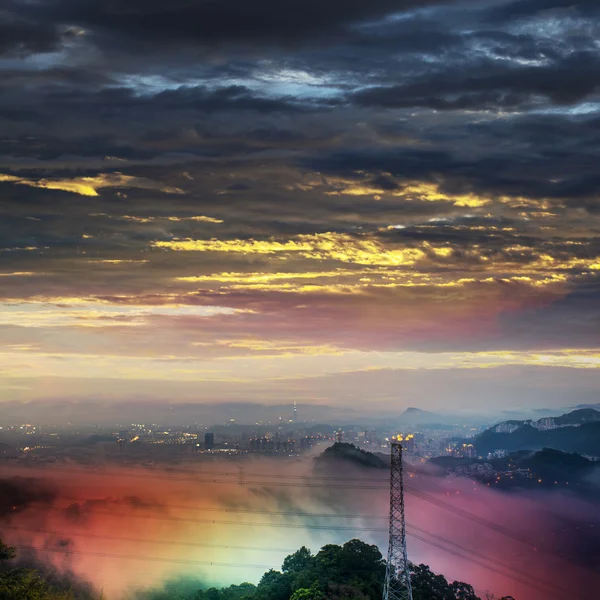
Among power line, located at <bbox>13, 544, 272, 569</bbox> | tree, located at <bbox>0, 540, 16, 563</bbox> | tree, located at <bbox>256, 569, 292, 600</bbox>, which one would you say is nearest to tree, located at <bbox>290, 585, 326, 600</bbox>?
tree, located at <bbox>256, 569, 292, 600</bbox>

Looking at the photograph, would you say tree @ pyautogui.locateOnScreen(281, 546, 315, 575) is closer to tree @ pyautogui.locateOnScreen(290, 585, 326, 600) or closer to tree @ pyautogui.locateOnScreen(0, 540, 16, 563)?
tree @ pyautogui.locateOnScreen(290, 585, 326, 600)

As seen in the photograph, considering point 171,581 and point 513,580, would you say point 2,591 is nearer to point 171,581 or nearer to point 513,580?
point 171,581

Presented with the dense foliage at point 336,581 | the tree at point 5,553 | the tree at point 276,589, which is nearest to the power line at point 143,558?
the dense foliage at point 336,581

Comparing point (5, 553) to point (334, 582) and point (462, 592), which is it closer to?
point (334, 582)

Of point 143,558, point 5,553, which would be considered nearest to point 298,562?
point 5,553

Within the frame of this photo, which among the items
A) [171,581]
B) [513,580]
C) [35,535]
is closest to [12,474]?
[35,535]

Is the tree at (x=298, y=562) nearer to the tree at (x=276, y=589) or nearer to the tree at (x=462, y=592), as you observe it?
the tree at (x=276, y=589)

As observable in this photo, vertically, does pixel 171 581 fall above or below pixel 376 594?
below

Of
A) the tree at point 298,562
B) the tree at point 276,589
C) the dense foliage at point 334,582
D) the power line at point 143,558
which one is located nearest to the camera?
the dense foliage at point 334,582

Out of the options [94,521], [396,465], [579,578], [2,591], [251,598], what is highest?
[396,465]

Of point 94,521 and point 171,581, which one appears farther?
point 94,521

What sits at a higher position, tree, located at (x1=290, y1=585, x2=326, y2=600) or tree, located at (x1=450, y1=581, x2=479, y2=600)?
tree, located at (x1=290, y1=585, x2=326, y2=600)
